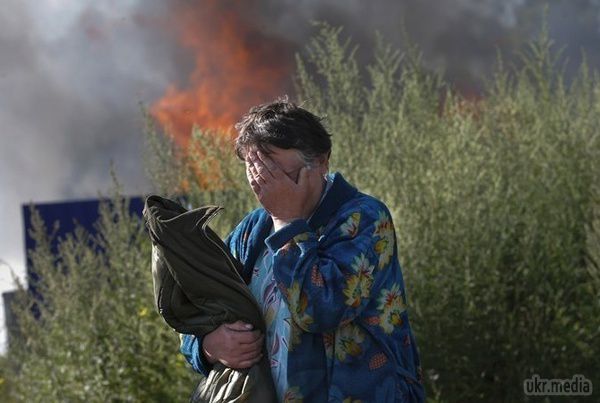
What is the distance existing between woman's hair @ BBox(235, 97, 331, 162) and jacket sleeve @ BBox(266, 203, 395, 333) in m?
0.18

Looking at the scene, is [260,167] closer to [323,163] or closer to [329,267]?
[323,163]

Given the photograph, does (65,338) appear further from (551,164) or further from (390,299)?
(390,299)

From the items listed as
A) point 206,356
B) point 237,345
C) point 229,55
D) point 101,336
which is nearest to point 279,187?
point 237,345

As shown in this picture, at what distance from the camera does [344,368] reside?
9.18 feet

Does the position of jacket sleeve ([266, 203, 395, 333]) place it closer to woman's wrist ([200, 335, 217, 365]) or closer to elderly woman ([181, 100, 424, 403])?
elderly woman ([181, 100, 424, 403])

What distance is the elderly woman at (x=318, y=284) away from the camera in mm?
2707

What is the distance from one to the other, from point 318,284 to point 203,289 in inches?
13.6

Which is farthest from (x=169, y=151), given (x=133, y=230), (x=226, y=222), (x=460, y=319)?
(x=460, y=319)

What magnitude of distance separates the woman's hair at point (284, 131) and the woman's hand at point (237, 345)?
0.42m

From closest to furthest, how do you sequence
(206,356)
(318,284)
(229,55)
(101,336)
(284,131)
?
(318,284)
(284,131)
(206,356)
(101,336)
(229,55)

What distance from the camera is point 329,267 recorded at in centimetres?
270

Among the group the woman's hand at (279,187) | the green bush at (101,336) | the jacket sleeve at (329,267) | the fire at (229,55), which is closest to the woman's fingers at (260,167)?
the woman's hand at (279,187)

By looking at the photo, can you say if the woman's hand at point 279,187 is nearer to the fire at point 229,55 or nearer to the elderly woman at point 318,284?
the elderly woman at point 318,284

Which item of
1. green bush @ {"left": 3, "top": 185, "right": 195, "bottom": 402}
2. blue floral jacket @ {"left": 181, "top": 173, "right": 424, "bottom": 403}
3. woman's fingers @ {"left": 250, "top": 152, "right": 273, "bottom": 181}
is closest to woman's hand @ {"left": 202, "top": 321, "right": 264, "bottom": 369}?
blue floral jacket @ {"left": 181, "top": 173, "right": 424, "bottom": 403}
